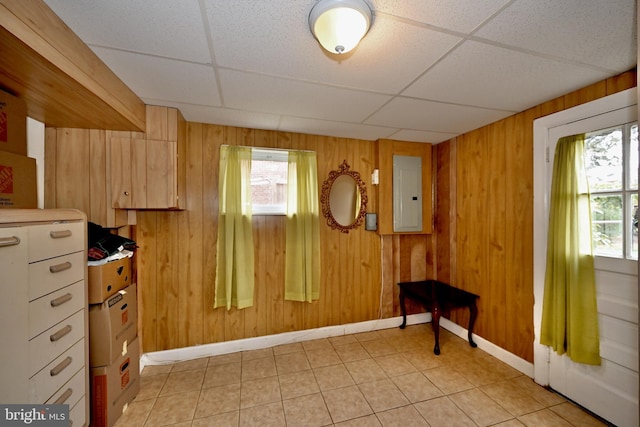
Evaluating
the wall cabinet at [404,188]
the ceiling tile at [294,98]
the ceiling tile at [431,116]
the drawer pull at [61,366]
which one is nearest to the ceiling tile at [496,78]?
the ceiling tile at [431,116]

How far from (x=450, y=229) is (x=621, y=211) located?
4.73 ft

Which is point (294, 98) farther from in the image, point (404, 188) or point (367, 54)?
point (404, 188)

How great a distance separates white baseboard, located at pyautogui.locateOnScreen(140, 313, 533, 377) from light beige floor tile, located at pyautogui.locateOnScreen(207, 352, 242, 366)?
0.04 m

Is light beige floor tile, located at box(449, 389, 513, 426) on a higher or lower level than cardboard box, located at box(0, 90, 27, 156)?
lower

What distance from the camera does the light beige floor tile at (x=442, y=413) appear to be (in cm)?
166

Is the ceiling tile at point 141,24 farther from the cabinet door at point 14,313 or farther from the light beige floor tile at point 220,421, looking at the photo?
the light beige floor tile at point 220,421

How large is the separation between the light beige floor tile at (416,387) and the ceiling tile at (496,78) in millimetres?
2287

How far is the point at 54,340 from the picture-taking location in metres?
1.26

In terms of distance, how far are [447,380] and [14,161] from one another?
3.29 m

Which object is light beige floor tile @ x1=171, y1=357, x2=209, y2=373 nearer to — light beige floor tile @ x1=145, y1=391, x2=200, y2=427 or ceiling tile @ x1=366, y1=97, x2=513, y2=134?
light beige floor tile @ x1=145, y1=391, x2=200, y2=427

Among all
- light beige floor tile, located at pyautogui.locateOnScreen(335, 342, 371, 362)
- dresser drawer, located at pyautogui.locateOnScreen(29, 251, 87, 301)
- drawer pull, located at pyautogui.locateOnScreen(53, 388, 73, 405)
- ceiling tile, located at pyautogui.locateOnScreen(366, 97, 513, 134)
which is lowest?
light beige floor tile, located at pyautogui.locateOnScreen(335, 342, 371, 362)

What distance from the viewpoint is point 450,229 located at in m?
2.98

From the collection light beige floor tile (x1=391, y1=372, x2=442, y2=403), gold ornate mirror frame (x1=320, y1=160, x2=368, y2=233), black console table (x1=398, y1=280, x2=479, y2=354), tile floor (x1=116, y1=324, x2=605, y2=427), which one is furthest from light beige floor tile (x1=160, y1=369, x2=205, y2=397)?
black console table (x1=398, y1=280, x2=479, y2=354)
